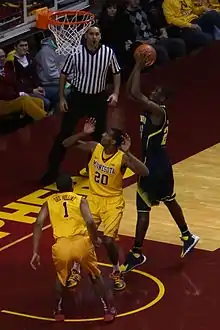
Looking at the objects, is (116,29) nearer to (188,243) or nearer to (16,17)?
(16,17)

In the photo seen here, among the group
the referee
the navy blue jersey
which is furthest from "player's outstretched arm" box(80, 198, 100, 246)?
the referee

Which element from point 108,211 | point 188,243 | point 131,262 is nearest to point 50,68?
point 188,243

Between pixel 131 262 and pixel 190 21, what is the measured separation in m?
8.79

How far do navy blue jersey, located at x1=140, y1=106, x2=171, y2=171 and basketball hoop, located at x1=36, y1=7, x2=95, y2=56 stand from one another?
153 inches

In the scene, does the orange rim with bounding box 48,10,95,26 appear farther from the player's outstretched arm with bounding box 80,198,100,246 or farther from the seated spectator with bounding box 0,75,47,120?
the player's outstretched arm with bounding box 80,198,100,246

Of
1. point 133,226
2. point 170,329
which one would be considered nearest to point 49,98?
point 133,226

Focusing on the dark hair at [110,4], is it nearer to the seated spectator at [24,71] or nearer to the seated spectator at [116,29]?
the seated spectator at [116,29]

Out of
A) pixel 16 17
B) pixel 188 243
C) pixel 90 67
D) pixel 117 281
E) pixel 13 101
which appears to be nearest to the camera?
pixel 117 281

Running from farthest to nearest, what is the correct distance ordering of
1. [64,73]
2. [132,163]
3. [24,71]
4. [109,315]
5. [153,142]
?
[24,71] < [64,73] < [153,142] < [132,163] < [109,315]

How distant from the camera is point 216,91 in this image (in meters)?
16.9

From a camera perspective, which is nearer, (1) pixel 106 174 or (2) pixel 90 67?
(1) pixel 106 174

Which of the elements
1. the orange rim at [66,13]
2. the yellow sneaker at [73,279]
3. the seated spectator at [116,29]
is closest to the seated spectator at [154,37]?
the seated spectator at [116,29]

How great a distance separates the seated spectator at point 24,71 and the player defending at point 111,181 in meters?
4.49

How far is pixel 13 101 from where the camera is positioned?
14.2 m
